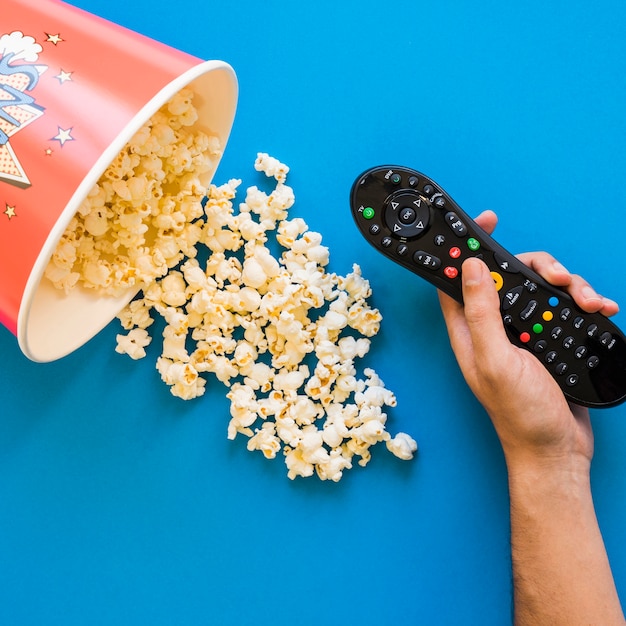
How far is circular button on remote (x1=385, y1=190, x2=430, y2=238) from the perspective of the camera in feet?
2.52

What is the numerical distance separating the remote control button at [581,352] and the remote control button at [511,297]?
0.30ft

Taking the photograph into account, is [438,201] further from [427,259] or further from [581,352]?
[581,352]

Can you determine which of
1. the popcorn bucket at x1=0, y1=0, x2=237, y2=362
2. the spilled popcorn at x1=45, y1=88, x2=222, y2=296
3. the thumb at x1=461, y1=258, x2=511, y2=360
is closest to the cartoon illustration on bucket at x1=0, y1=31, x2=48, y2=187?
the popcorn bucket at x1=0, y1=0, x2=237, y2=362

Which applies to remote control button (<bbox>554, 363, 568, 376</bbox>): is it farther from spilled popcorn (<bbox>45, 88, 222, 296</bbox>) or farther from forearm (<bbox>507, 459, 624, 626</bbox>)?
spilled popcorn (<bbox>45, 88, 222, 296</bbox>)

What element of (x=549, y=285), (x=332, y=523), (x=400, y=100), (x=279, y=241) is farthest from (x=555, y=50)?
(x=332, y=523)

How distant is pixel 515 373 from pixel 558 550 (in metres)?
0.22

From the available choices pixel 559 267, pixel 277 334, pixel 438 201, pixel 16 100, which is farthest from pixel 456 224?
pixel 16 100

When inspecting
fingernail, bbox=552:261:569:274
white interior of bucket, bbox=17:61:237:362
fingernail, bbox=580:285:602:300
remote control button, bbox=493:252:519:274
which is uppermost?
fingernail, bbox=552:261:569:274

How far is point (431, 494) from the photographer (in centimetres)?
87

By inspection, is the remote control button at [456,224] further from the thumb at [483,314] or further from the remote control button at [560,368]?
the remote control button at [560,368]

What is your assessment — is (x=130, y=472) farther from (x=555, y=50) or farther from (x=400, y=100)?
(x=555, y=50)

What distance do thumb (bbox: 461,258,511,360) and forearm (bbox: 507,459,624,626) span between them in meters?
0.16

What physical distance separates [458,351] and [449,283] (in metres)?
0.09

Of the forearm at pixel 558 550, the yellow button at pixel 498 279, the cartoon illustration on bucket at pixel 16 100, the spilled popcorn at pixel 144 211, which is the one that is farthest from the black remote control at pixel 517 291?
the cartoon illustration on bucket at pixel 16 100
